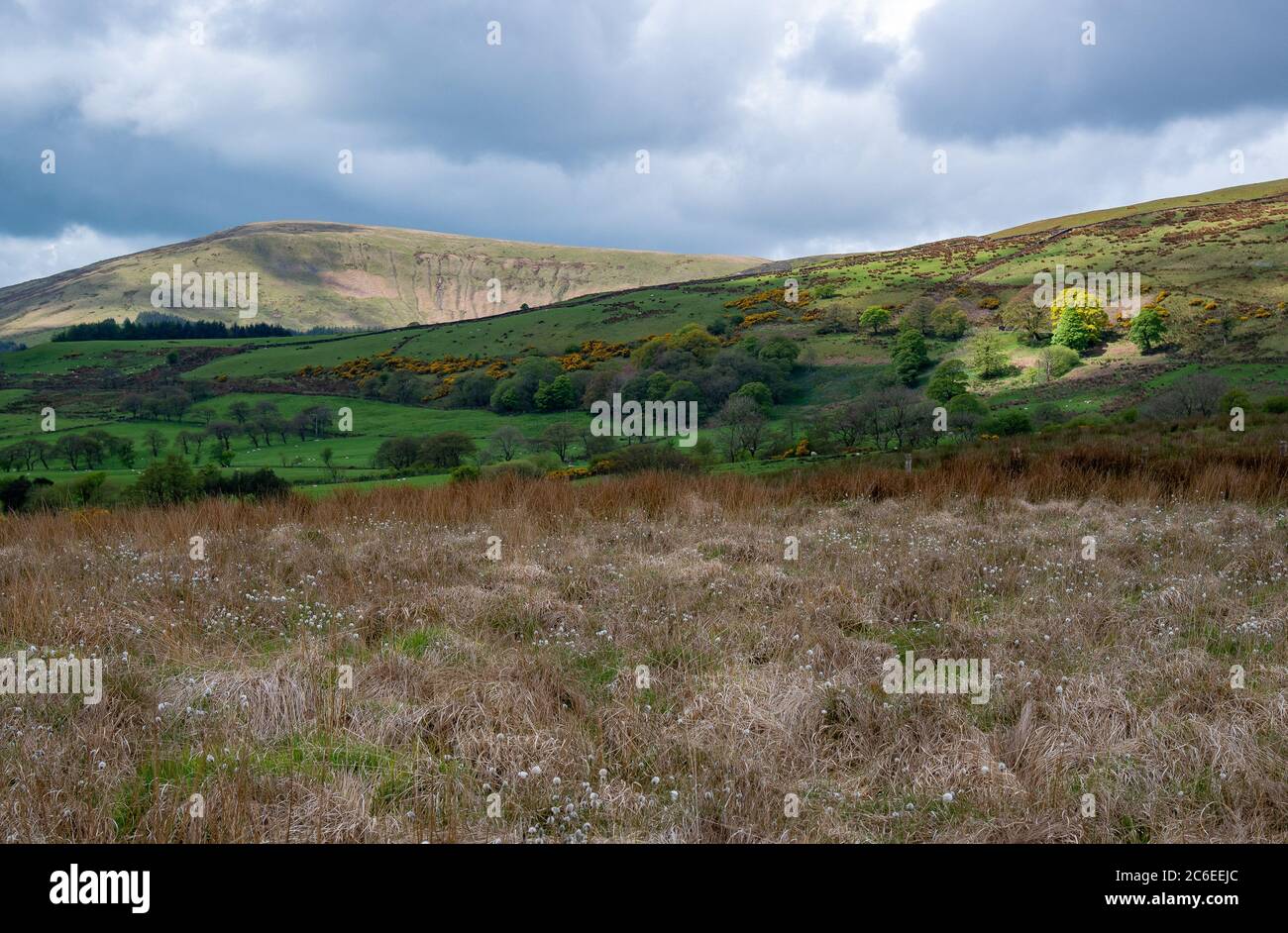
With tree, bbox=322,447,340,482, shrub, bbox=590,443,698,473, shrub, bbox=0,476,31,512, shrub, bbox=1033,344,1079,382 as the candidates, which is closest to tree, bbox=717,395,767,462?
shrub, bbox=590,443,698,473

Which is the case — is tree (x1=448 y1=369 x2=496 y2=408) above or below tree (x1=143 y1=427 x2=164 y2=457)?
above

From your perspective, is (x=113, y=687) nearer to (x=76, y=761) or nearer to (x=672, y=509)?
(x=76, y=761)

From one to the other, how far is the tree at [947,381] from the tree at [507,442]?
31694 millimetres

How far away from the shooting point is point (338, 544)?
38.9ft

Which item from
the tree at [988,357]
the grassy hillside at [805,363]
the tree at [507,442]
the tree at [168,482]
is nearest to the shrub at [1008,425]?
the grassy hillside at [805,363]

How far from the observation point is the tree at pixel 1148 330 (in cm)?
5881

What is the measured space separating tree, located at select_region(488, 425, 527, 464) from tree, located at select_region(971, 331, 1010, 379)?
130 feet

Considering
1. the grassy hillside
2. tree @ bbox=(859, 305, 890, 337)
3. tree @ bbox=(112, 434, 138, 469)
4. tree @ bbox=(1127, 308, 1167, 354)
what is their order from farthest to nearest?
tree @ bbox=(859, 305, 890, 337)
tree @ bbox=(112, 434, 138, 469)
tree @ bbox=(1127, 308, 1167, 354)
the grassy hillside

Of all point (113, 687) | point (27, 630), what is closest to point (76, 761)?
point (113, 687)

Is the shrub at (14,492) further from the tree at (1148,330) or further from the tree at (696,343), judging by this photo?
the tree at (1148,330)

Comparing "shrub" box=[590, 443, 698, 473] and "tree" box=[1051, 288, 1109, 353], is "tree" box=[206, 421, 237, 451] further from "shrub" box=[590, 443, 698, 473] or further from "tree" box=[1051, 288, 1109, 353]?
"tree" box=[1051, 288, 1109, 353]

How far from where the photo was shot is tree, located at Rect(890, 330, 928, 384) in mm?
63594

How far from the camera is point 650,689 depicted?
609 cm

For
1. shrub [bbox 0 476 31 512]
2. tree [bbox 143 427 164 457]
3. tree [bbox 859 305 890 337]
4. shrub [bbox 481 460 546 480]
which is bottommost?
shrub [bbox 0 476 31 512]
